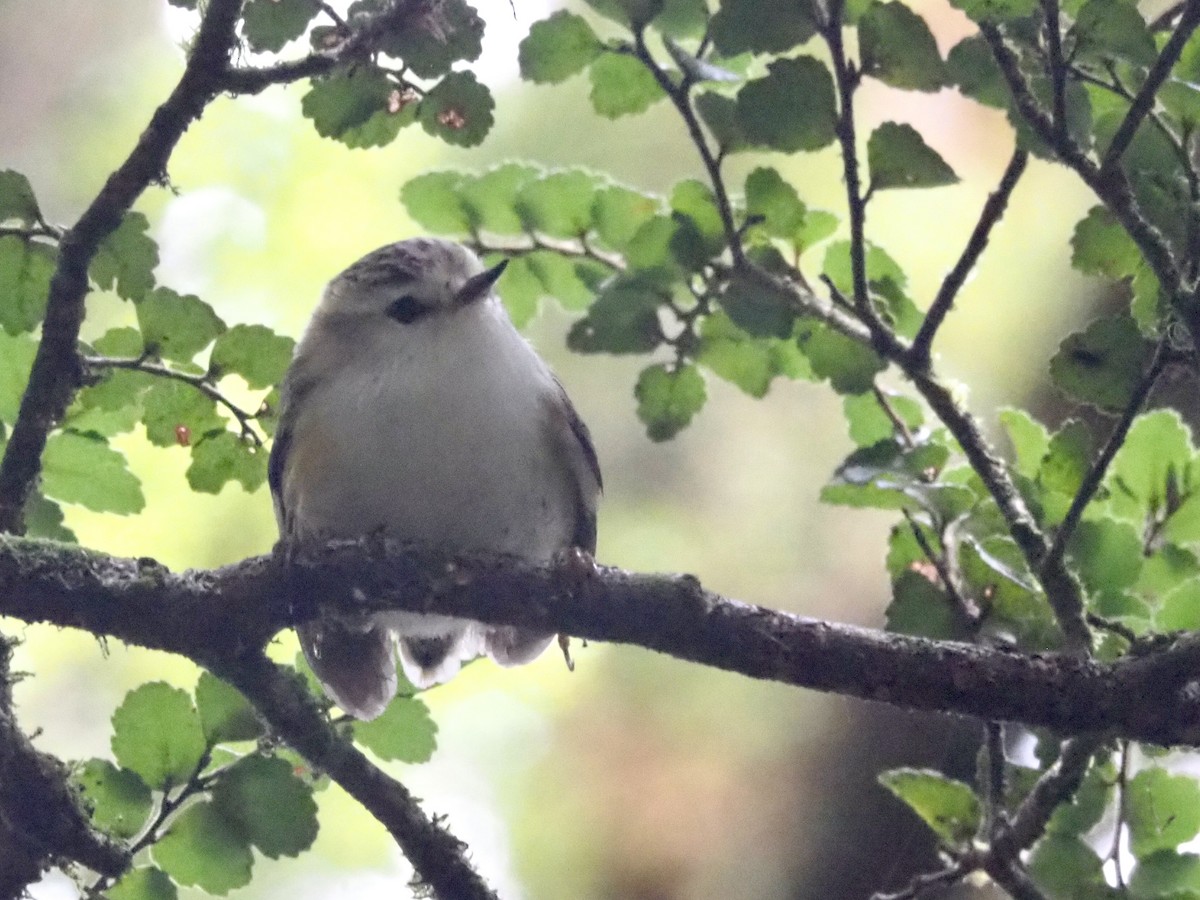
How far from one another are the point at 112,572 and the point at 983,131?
1286 millimetres

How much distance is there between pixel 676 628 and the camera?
992mm

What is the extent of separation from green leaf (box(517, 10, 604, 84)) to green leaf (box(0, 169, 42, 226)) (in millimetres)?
423

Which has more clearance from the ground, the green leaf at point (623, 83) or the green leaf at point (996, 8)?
the green leaf at point (623, 83)

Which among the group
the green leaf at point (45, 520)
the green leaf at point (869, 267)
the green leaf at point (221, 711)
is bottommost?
the green leaf at point (221, 711)

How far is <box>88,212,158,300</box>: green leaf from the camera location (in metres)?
1.10

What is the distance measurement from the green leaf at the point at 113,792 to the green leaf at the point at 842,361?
2.24 feet

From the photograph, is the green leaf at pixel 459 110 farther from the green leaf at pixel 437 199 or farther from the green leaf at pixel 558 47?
the green leaf at pixel 437 199

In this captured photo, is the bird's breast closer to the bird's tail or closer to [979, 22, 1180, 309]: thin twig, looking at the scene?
the bird's tail

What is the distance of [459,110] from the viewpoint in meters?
1.10

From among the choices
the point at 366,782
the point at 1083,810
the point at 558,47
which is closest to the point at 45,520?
the point at 366,782

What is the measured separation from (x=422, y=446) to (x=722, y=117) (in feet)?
1.30

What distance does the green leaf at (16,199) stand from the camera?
3.58 feet

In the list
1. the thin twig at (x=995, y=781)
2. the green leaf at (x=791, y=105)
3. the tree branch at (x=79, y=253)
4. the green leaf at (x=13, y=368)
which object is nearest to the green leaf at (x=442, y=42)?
the tree branch at (x=79, y=253)

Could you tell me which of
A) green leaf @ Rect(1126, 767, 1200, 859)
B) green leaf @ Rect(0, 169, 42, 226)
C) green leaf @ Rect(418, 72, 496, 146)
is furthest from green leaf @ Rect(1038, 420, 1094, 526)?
green leaf @ Rect(0, 169, 42, 226)
